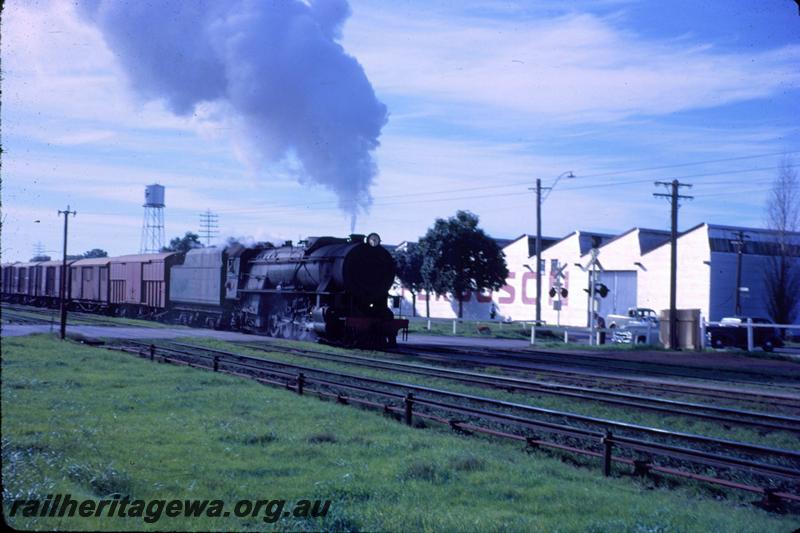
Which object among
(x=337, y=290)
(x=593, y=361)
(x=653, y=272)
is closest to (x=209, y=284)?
(x=337, y=290)

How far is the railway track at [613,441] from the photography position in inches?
351

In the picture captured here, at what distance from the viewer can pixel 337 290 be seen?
26906 mm

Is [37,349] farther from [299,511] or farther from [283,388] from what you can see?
Answer: [299,511]

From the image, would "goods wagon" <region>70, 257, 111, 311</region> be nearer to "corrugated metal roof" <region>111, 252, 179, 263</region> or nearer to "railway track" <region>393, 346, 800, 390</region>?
"corrugated metal roof" <region>111, 252, 179, 263</region>

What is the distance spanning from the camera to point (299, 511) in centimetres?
624

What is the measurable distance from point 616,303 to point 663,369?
38.8m

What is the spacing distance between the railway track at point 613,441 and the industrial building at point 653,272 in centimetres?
3299

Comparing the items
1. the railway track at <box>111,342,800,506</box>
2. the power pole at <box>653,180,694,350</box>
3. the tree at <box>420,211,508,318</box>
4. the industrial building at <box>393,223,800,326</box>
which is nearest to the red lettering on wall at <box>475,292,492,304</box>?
the industrial building at <box>393,223,800,326</box>

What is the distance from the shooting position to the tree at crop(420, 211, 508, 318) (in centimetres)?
5594

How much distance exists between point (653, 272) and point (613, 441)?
170 ft

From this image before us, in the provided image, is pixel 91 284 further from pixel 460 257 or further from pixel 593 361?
pixel 593 361

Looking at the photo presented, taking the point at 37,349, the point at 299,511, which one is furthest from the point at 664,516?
the point at 37,349

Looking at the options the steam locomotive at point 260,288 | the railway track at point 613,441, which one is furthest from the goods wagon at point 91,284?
the railway track at point 613,441

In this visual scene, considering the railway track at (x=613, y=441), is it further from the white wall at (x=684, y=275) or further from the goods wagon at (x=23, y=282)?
the white wall at (x=684, y=275)
